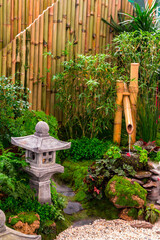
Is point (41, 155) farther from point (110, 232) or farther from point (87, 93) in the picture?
point (87, 93)

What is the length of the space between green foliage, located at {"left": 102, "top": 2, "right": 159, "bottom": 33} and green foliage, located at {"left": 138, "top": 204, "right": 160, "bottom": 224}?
13.6 feet

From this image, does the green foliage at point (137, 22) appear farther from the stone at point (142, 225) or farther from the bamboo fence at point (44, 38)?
the stone at point (142, 225)

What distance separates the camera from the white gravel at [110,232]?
369cm

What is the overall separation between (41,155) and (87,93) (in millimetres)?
2475

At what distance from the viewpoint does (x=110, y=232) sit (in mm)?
3820

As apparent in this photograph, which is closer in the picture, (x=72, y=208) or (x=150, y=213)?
(x=150, y=213)

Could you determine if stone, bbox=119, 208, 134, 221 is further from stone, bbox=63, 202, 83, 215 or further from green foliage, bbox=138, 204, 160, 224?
stone, bbox=63, 202, 83, 215

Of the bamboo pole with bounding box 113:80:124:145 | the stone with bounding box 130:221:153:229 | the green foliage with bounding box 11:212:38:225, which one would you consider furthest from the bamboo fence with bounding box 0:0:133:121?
the stone with bounding box 130:221:153:229

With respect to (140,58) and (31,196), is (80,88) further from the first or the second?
(31,196)

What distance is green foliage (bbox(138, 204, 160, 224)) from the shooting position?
13.3 feet

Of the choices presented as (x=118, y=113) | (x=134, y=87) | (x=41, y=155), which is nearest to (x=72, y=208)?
(x=41, y=155)

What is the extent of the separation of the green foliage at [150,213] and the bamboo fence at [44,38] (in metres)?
2.73

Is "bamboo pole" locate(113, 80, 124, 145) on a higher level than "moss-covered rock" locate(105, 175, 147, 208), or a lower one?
higher

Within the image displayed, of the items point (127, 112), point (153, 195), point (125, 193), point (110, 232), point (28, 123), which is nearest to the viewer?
point (110, 232)
